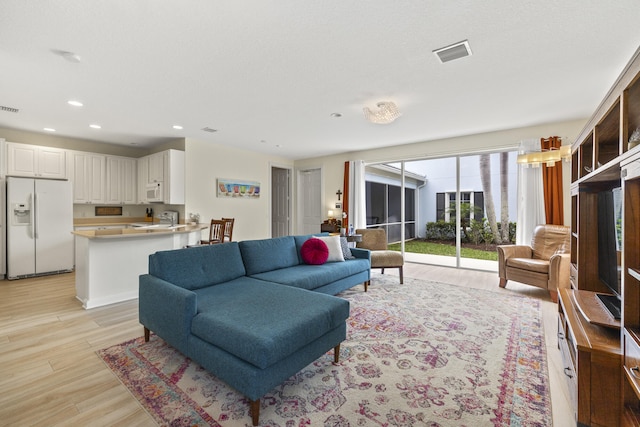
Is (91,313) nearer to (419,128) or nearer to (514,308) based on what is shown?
(514,308)

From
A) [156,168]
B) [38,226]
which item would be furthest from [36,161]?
[156,168]

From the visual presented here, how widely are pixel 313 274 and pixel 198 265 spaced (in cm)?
122

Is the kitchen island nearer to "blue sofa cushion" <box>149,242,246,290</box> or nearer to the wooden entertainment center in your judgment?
"blue sofa cushion" <box>149,242,246,290</box>

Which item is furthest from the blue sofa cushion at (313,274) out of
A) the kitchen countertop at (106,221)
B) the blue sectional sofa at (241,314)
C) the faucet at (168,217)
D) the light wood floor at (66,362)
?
the kitchen countertop at (106,221)

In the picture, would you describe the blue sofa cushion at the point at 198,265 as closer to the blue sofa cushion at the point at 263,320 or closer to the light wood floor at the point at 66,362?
the blue sofa cushion at the point at 263,320

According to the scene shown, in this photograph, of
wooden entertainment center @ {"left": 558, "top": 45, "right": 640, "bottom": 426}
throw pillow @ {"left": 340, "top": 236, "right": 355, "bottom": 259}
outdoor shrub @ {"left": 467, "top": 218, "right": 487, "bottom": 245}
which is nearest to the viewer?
wooden entertainment center @ {"left": 558, "top": 45, "right": 640, "bottom": 426}

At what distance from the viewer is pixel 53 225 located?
194 inches

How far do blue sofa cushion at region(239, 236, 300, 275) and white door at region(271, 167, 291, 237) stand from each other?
4.10 metres

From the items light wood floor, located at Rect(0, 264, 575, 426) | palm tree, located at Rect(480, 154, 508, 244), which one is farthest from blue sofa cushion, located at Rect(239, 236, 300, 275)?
palm tree, located at Rect(480, 154, 508, 244)

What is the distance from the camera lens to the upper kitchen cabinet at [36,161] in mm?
4723

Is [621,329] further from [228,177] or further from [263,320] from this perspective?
[228,177]

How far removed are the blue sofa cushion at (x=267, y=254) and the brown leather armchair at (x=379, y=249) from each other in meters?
1.40

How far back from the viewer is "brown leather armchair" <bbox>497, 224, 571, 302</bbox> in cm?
355

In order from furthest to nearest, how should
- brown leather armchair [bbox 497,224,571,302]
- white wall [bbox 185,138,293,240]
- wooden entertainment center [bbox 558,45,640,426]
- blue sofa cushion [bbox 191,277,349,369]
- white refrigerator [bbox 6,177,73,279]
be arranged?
white wall [bbox 185,138,293,240], white refrigerator [bbox 6,177,73,279], brown leather armchair [bbox 497,224,571,302], blue sofa cushion [bbox 191,277,349,369], wooden entertainment center [bbox 558,45,640,426]
